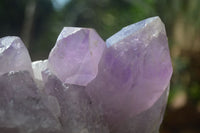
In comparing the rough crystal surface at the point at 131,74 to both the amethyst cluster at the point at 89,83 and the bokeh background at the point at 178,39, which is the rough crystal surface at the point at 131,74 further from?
the bokeh background at the point at 178,39

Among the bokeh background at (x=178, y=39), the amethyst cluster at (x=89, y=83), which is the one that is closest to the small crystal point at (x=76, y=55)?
the amethyst cluster at (x=89, y=83)

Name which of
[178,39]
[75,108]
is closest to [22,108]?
[75,108]

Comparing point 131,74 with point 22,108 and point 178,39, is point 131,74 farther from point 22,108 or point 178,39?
point 178,39

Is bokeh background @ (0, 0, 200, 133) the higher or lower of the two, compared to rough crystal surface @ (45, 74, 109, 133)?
lower

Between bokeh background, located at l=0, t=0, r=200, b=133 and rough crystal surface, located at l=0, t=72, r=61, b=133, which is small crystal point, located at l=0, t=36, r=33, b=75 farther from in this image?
bokeh background, located at l=0, t=0, r=200, b=133

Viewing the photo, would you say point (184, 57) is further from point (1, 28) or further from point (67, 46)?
point (1, 28)

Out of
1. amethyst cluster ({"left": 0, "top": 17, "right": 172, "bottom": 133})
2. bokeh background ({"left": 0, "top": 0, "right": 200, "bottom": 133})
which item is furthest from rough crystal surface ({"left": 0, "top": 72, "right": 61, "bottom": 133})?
bokeh background ({"left": 0, "top": 0, "right": 200, "bottom": 133})

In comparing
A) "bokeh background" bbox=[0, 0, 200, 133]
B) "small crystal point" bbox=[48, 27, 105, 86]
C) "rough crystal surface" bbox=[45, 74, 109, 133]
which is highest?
"small crystal point" bbox=[48, 27, 105, 86]

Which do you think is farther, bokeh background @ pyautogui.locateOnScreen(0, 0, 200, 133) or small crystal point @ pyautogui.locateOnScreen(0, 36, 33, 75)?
bokeh background @ pyautogui.locateOnScreen(0, 0, 200, 133)
